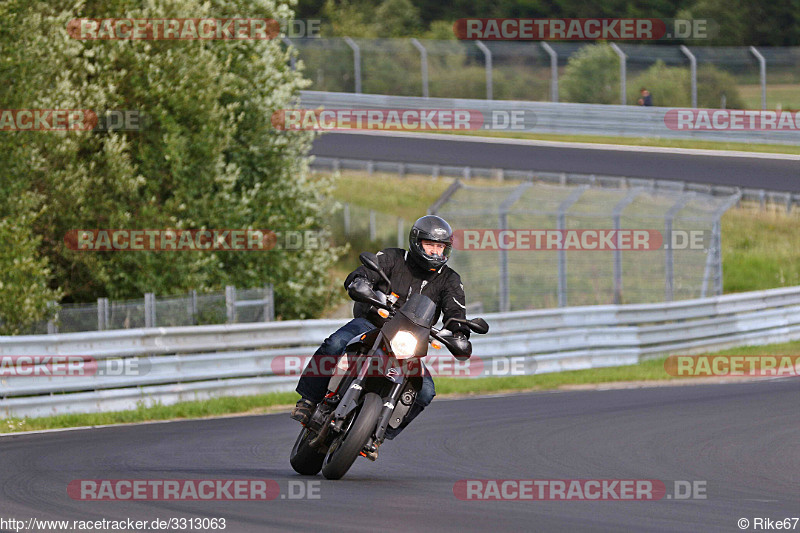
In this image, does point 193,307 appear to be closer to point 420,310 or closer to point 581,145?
point 420,310

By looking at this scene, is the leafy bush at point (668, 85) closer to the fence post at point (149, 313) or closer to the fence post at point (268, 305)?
Answer: the fence post at point (268, 305)

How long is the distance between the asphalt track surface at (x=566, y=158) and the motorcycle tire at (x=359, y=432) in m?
23.5

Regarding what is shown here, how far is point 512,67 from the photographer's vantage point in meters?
40.1

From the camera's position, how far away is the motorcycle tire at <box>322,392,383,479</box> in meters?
8.10

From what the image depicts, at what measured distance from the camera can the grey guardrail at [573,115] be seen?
3381cm

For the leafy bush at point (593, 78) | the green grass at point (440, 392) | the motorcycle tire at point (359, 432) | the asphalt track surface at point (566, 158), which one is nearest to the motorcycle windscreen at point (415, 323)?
the motorcycle tire at point (359, 432)

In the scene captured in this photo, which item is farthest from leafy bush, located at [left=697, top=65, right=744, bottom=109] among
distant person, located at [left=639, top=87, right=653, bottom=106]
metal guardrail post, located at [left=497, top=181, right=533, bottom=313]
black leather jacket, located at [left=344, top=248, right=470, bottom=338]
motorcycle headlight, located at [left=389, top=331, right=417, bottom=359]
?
motorcycle headlight, located at [left=389, top=331, right=417, bottom=359]

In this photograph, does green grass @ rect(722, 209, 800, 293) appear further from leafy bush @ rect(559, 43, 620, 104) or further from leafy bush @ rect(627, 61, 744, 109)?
leafy bush @ rect(559, 43, 620, 104)

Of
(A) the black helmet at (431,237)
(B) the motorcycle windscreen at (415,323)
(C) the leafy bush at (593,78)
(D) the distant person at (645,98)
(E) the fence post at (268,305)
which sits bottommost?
(E) the fence post at (268,305)

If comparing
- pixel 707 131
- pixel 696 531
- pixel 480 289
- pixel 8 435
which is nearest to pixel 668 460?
pixel 696 531

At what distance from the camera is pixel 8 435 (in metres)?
12.1

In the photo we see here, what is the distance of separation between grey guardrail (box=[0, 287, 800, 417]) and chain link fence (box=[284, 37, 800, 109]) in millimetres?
12452

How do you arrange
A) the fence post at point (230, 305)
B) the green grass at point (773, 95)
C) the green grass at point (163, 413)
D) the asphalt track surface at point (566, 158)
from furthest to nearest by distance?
the green grass at point (773, 95)
the asphalt track surface at point (566, 158)
the fence post at point (230, 305)
the green grass at point (163, 413)

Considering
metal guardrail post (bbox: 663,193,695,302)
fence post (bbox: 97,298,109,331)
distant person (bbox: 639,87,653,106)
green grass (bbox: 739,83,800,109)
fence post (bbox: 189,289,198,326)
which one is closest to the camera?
fence post (bbox: 97,298,109,331)
